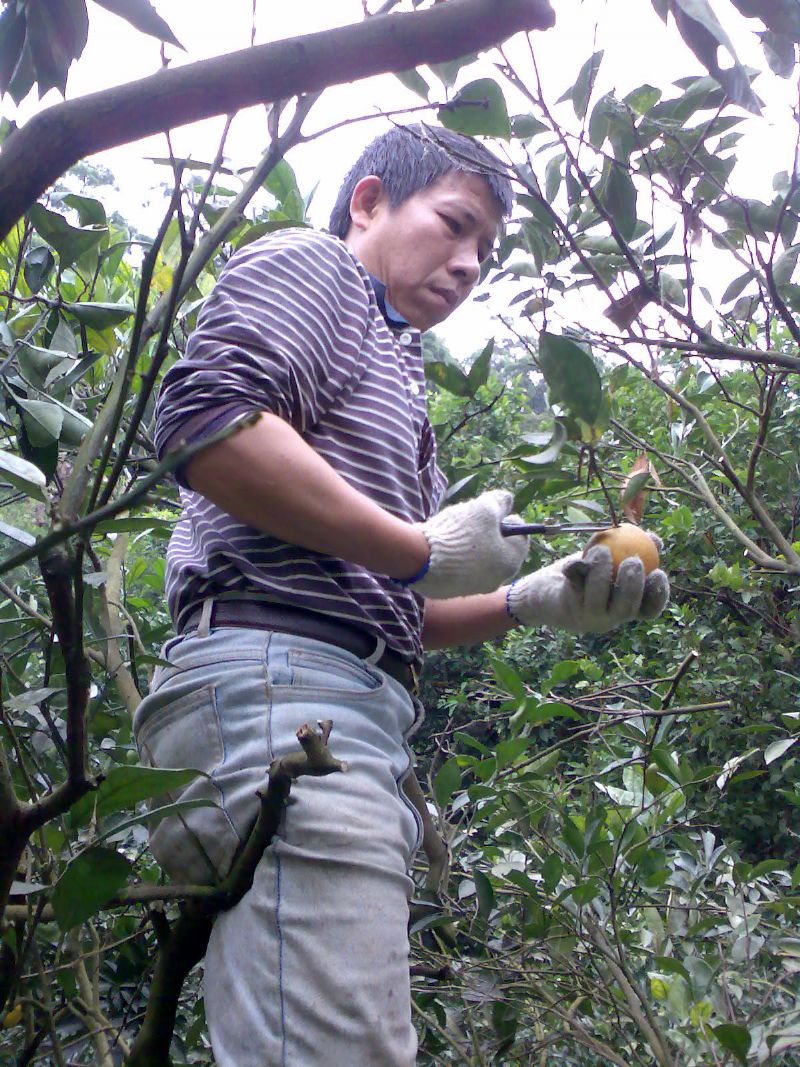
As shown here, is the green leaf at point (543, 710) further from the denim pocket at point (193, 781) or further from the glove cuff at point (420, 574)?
the denim pocket at point (193, 781)

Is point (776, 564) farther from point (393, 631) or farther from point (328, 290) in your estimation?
point (328, 290)

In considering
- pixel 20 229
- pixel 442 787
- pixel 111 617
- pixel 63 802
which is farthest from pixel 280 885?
pixel 20 229

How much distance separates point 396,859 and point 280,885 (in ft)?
0.49

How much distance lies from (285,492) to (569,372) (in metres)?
0.31

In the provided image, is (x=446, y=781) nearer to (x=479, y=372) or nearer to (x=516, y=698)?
(x=516, y=698)

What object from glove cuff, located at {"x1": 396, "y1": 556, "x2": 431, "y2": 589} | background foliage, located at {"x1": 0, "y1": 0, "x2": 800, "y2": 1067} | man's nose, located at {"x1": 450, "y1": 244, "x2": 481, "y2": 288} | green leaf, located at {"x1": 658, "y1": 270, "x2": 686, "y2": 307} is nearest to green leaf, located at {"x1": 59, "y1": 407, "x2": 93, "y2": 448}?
background foliage, located at {"x1": 0, "y1": 0, "x2": 800, "y2": 1067}

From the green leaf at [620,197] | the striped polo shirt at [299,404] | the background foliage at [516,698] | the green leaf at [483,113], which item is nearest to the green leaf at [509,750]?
the background foliage at [516,698]

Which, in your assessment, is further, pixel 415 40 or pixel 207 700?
pixel 207 700

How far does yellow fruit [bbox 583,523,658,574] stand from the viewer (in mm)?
1353

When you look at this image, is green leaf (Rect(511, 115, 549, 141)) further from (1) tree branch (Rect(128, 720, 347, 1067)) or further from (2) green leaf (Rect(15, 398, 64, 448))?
(1) tree branch (Rect(128, 720, 347, 1067))

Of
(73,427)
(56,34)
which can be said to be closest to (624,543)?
(73,427)

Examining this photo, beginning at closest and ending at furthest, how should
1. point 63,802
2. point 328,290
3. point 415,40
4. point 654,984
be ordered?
point 415,40
point 63,802
point 328,290
point 654,984

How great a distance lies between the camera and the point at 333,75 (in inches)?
22.7

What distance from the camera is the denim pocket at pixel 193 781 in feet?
3.56
